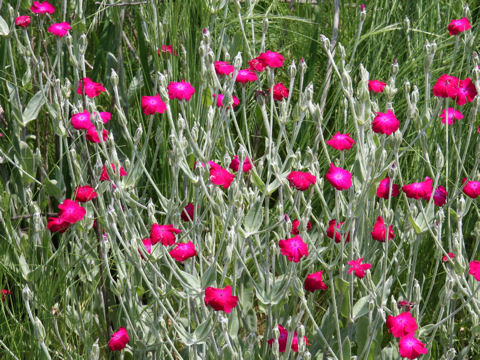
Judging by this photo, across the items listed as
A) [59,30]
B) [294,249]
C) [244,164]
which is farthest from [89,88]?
[294,249]

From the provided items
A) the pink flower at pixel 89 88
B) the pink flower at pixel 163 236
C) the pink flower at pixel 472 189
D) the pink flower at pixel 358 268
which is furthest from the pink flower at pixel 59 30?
the pink flower at pixel 472 189

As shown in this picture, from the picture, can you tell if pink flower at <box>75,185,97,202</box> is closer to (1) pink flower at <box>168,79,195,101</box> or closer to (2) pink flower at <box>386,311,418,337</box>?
(1) pink flower at <box>168,79,195,101</box>

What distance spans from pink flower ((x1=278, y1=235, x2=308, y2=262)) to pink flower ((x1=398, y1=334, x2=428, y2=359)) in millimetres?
234

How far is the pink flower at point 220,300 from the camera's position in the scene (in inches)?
47.9

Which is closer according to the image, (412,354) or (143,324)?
(412,354)

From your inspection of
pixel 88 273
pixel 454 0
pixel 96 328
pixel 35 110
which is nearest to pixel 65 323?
pixel 88 273

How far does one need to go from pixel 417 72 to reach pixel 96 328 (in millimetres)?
Result: 1151

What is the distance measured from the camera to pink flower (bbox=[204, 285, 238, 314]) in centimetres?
122

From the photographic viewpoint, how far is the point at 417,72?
6.96 feet

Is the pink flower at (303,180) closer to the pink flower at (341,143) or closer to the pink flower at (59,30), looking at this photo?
the pink flower at (341,143)

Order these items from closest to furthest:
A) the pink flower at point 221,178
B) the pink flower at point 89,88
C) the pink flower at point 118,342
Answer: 1. the pink flower at point 221,178
2. the pink flower at point 118,342
3. the pink flower at point 89,88

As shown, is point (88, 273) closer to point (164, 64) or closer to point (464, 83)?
point (164, 64)

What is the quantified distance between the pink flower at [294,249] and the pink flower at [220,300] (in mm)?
135

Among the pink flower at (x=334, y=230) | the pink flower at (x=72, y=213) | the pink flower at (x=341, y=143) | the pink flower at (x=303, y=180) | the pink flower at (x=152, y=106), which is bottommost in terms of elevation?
the pink flower at (x=334, y=230)
